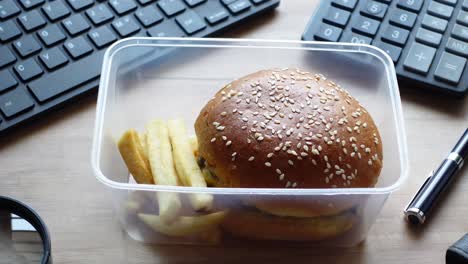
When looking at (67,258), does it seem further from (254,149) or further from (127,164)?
(254,149)

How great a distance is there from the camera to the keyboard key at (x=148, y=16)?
79 centimetres

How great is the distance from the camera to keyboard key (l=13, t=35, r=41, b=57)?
0.74m

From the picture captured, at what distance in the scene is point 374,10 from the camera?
805 millimetres

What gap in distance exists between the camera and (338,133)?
0.60m

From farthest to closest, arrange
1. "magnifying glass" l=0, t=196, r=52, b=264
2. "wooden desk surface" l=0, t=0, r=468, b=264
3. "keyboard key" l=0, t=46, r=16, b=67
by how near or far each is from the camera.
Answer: "keyboard key" l=0, t=46, r=16, b=67
"wooden desk surface" l=0, t=0, r=468, b=264
"magnifying glass" l=0, t=196, r=52, b=264

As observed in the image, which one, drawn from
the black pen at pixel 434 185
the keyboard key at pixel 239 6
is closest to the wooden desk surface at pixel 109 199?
the black pen at pixel 434 185

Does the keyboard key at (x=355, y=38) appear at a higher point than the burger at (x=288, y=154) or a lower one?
higher

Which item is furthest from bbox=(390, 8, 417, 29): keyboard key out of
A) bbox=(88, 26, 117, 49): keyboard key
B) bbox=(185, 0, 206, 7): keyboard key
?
bbox=(88, 26, 117, 49): keyboard key

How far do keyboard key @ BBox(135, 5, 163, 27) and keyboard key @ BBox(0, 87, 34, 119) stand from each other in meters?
0.19

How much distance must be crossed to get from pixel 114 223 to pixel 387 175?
12.0 inches

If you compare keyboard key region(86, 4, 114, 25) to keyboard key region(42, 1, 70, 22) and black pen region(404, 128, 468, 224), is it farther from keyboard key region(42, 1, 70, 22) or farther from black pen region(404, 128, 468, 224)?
black pen region(404, 128, 468, 224)

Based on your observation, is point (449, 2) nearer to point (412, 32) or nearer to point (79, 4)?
point (412, 32)

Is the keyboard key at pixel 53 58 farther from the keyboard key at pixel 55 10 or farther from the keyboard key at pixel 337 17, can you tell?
the keyboard key at pixel 337 17

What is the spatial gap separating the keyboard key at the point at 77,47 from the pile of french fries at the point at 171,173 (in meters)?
0.16
